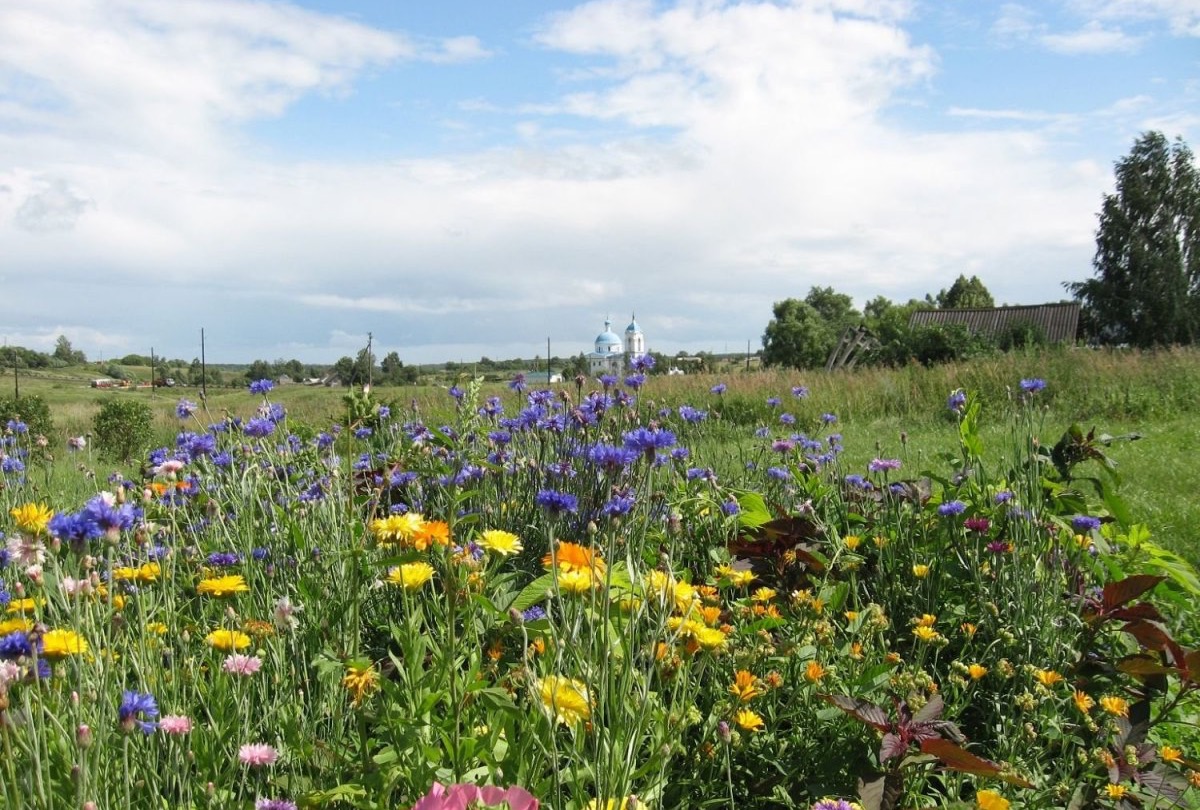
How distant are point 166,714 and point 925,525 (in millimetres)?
2306

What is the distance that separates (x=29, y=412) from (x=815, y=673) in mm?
11855

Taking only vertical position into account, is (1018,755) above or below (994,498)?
below

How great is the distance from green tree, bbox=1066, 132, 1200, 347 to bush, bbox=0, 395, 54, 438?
30.4 meters

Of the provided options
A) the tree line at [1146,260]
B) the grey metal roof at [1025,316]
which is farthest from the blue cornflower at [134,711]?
the grey metal roof at [1025,316]

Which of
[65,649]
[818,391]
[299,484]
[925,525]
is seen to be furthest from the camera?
[818,391]

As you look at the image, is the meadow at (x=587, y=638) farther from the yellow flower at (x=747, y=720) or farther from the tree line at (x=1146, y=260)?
the tree line at (x=1146, y=260)

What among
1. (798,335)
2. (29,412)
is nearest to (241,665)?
(29,412)

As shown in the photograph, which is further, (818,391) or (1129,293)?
(1129,293)

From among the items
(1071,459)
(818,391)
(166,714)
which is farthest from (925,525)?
(818,391)

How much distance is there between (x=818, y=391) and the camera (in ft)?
39.5

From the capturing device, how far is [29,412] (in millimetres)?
10688

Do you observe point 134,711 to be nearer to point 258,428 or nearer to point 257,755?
point 257,755

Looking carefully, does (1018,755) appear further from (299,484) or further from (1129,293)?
(1129,293)

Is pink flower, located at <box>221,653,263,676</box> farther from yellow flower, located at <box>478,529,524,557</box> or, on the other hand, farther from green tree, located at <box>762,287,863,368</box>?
green tree, located at <box>762,287,863,368</box>
